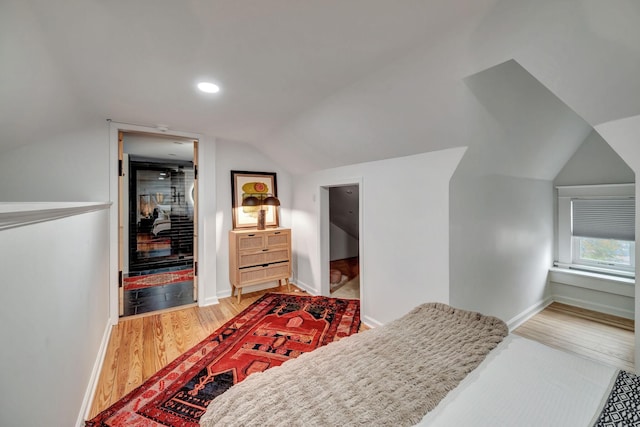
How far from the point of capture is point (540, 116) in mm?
2232

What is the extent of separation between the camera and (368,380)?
107cm

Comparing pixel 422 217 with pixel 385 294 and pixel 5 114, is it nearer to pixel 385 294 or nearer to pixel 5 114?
pixel 385 294

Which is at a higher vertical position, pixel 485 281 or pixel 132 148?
pixel 132 148

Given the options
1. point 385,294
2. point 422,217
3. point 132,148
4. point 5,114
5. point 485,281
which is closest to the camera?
point 5,114

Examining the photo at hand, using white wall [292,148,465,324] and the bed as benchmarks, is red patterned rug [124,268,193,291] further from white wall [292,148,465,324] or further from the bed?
the bed

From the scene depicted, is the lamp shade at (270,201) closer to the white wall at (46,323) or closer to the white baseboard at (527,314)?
the white wall at (46,323)

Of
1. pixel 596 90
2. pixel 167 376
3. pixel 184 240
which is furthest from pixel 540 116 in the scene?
pixel 184 240

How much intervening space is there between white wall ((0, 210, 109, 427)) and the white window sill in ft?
16.1

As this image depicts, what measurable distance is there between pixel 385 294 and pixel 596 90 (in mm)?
2201

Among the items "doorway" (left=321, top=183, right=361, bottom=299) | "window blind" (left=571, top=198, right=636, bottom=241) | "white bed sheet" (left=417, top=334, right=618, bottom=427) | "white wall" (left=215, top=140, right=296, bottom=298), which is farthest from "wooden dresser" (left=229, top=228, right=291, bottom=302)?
"window blind" (left=571, top=198, right=636, bottom=241)

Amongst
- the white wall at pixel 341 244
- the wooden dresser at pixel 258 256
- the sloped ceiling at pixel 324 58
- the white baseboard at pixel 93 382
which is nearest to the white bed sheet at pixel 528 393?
the sloped ceiling at pixel 324 58

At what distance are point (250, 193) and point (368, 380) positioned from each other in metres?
3.38

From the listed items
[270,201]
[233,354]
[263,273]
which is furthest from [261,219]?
[233,354]

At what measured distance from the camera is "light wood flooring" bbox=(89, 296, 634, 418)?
2115mm
